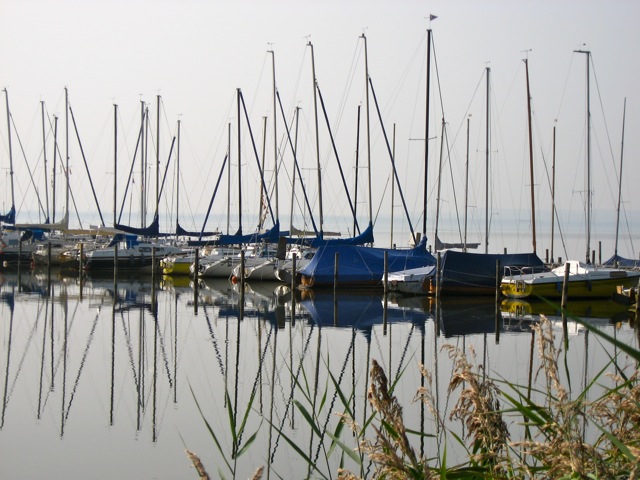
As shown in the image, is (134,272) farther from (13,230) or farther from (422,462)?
(422,462)

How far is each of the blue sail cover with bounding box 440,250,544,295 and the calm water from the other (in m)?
0.83

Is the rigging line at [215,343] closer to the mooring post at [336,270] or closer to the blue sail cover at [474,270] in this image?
the mooring post at [336,270]

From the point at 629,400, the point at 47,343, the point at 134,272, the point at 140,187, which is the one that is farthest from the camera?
the point at 140,187

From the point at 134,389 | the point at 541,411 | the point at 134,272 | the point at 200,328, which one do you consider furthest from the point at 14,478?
the point at 134,272

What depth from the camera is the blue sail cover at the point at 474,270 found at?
1427 inches

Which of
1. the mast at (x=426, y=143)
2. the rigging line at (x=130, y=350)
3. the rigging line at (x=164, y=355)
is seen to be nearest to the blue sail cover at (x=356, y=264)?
the mast at (x=426, y=143)

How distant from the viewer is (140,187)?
60250 mm

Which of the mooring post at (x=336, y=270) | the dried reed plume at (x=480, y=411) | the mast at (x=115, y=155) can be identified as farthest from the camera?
the mast at (x=115, y=155)

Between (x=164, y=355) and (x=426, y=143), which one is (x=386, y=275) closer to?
(x=426, y=143)

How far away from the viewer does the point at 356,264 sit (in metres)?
39.7

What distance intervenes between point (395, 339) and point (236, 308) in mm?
10375

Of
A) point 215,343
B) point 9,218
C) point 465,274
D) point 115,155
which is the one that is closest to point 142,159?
point 115,155

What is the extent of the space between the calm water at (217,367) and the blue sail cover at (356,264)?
3.01 feet

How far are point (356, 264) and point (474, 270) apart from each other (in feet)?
18.0
